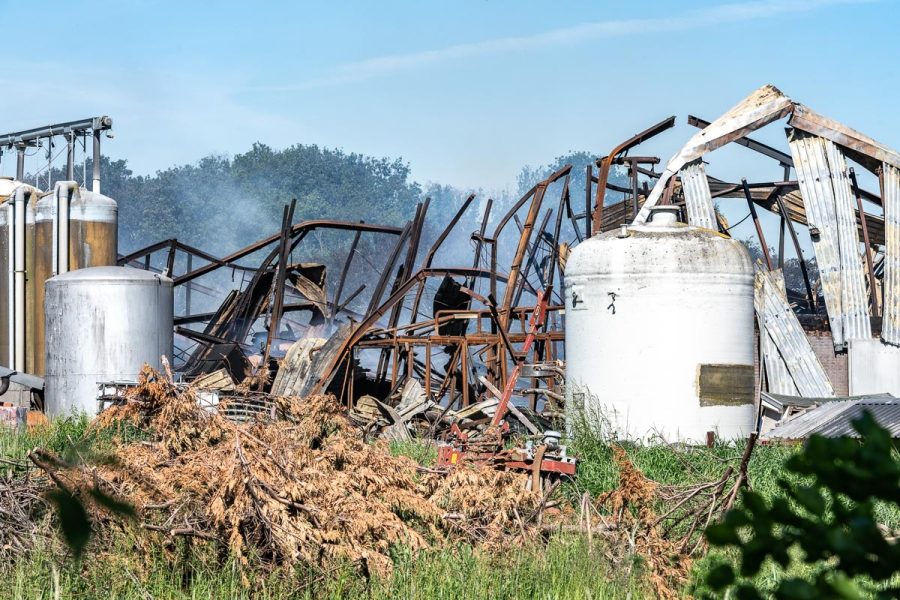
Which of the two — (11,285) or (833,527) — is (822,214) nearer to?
(11,285)

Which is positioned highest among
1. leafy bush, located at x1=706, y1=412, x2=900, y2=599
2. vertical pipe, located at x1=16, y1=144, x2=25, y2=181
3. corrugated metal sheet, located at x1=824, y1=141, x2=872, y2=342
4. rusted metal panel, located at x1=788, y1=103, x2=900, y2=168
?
vertical pipe, located at x1=16, y1=144, x2=25, y2=181

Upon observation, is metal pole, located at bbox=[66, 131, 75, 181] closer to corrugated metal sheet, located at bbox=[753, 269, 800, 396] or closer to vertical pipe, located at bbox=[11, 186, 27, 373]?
vertical pipe, located at bbox=[11, 186, 27, 373]

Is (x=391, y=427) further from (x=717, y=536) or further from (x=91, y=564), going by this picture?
(x=717, y=536)

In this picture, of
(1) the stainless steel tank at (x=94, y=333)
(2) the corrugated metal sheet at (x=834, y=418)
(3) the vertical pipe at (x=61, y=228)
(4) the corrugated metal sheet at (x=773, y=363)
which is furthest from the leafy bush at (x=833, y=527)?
→ (3) the vertical pipe at (x=61, y=228)

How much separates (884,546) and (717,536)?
0.26m

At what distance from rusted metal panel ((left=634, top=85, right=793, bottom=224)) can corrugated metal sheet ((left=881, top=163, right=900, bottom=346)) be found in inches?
74.4

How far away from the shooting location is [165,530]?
24.0 ft

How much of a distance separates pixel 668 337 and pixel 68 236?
1247 cm

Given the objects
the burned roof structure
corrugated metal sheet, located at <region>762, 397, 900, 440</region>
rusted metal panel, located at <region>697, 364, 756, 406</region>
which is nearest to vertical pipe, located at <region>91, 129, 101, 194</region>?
the burned roof structure

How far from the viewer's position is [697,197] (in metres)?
16.9

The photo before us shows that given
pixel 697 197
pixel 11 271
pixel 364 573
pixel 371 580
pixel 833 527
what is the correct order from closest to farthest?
pixel 833 527
pixel 371 580
pixel 364 573
pixel 697 197
pixel 11 271

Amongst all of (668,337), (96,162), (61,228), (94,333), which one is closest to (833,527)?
(668,337)

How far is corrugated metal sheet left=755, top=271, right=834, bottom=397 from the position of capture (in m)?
15.8

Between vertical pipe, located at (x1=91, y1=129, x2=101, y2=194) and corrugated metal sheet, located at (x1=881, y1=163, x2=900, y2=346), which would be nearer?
corrugated metal sheet, located at (x1=881, y1=163, x2=900, y2=346)
